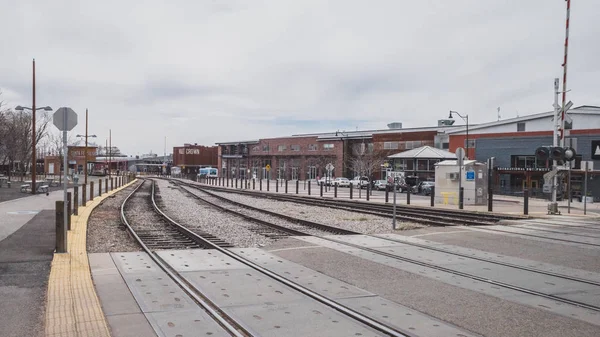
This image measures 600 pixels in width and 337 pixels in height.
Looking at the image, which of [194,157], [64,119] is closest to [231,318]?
[64,119]

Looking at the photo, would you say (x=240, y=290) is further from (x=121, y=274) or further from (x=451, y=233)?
(x=451, y=233)

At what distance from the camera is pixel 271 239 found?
45.7 feet

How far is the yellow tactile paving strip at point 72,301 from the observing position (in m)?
5.67

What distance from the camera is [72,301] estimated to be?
6.79 m

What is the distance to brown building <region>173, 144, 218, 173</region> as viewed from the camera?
143 m

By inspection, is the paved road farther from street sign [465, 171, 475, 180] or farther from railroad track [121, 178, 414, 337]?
street sign [465, 171, 475, 180]

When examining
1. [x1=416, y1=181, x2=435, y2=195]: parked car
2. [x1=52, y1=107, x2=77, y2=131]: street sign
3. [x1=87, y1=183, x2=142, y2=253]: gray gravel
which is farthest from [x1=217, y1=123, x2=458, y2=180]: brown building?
[x1=52, y1=107, x2=77, y2=131]: street sign

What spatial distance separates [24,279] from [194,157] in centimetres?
13925

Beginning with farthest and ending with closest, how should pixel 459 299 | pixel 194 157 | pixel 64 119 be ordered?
pixel 194 157 → pixel 64 119 → pixel 459 299

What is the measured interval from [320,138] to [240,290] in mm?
80993

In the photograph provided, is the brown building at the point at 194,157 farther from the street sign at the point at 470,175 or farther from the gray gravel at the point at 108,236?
the gray gravel at the point at 108,236

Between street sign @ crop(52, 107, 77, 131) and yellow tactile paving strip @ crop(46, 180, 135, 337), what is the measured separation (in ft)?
8.48

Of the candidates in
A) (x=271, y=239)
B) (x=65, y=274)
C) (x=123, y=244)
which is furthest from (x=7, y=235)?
(x=271, y=239)

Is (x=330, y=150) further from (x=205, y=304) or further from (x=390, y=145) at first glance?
(x=205, y=304)
